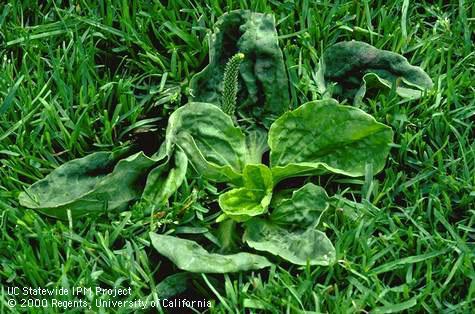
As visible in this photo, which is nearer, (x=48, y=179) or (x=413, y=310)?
(x=413, y=310)

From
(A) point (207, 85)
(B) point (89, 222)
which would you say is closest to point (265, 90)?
(A) point (207, 85)

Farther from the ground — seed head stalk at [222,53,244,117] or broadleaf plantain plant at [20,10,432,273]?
seed head stalk at [222,53,244,117]

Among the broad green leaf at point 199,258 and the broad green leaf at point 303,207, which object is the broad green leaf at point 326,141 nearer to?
the broad green leaf at point 303,207

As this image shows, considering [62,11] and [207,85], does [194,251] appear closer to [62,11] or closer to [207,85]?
[207,85]

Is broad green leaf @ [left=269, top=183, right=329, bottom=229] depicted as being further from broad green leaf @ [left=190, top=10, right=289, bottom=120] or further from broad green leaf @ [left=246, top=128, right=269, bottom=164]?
broad green leaf @ [left=190, top=10, right=289, bottom=120]

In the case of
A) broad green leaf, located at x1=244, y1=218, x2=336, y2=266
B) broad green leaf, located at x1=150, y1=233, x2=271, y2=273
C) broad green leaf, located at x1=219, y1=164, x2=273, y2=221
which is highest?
broad green leaf, located at x1=219, y1=164, x2=273, y2=221

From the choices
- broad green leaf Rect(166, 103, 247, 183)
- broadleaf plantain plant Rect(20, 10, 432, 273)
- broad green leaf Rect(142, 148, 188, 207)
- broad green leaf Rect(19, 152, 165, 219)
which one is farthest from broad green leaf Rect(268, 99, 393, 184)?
broad green leaf Rect(19, 152, 165, 219)

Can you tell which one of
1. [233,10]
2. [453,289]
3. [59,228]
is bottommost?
[453,289]
